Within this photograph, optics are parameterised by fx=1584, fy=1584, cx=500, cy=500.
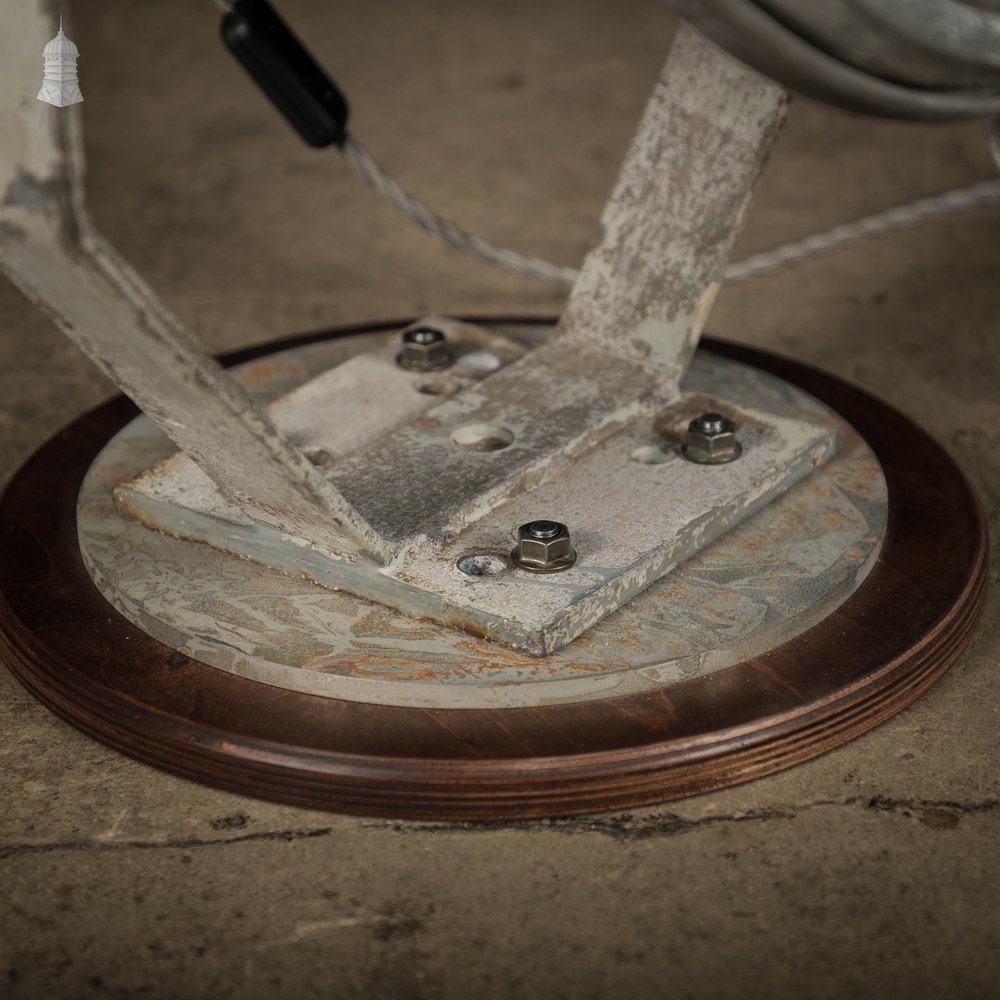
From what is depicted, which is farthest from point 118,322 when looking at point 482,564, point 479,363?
point 479,363

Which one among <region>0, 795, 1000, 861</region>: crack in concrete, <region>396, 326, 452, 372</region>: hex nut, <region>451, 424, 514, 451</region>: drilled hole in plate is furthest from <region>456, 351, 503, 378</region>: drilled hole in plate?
<region>0, 795, 1000, 861</region>: crack in concrete

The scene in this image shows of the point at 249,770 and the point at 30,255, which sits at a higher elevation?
the point at 30,255

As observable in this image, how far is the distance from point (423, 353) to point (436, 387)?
0.04m

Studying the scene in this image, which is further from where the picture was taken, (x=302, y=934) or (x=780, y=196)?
(x=780, y=196)

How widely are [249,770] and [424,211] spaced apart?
82 cm

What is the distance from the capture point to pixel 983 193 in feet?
6.04

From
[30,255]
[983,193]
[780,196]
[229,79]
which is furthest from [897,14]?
[229,79]

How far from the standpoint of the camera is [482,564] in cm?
132

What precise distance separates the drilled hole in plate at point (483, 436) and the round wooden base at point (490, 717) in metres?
0.34

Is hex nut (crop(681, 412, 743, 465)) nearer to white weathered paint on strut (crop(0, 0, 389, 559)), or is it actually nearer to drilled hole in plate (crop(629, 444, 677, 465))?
drilled hole in plate (crop(629, 444, 677, 465))

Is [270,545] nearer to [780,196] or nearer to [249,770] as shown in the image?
[249,770]

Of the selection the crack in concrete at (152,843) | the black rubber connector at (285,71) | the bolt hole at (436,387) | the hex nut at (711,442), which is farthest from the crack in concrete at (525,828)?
the black rubber connector at (285,71)

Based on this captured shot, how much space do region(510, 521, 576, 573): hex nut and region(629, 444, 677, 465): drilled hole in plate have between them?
189 mm

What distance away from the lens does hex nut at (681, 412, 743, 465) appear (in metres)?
1.46
